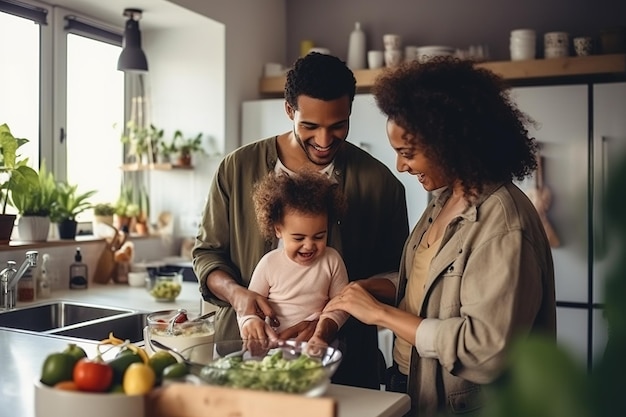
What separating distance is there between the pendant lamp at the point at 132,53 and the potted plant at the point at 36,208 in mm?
681

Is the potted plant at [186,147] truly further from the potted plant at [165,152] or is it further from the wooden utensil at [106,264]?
the wooden utensil at [106,264]

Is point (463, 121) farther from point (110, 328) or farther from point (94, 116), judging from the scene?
point (94, 116)

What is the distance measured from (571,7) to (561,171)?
106 cm

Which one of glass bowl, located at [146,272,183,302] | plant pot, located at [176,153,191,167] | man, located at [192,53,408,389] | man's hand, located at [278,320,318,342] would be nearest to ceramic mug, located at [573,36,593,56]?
man, located at [192,53,408,389]

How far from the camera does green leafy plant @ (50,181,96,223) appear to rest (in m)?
3.20

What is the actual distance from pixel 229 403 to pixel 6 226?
2.25 metres

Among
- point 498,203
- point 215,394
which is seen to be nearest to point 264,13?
point 498,203

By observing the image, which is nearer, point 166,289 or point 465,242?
point 465,242

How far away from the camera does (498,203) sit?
54.4 inches

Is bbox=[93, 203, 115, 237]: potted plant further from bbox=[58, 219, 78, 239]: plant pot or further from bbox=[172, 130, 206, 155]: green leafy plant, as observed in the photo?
bbox=[172, 130, 206, 155]: green leafy plant

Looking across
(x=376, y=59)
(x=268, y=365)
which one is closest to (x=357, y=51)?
(x=376, y=59)

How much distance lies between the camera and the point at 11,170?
2.80 metres

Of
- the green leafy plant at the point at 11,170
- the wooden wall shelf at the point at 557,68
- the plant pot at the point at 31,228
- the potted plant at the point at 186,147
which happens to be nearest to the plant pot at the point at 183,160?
the potted plant at the point at 186,147

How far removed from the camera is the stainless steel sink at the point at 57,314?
8.84ft
